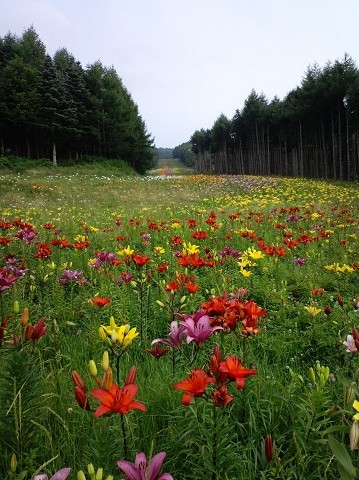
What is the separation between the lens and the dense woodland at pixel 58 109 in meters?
32.6

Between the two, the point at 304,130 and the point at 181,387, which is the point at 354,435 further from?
the point at 304,130

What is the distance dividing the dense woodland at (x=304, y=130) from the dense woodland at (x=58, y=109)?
18.0 m

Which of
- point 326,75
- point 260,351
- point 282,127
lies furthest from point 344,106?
point 260,351

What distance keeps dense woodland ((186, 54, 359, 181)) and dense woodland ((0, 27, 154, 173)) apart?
59.0 ft

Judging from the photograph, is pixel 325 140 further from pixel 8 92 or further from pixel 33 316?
pixel 33 316

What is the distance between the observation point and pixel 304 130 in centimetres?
3975

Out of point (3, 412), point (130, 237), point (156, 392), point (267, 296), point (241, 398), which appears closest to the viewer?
point (3, 412)

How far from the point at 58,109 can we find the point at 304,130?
91.8ft

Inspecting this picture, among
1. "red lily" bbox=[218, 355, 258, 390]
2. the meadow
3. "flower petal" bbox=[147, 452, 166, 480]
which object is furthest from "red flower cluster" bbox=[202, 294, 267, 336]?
"flower petal" bbox=[147, 452, 166, 480]

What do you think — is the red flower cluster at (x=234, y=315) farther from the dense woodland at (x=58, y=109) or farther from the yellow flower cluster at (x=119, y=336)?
the dense woodland at (x=58, y=109)

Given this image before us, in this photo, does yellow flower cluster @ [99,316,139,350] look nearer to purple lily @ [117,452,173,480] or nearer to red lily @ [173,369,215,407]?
red lily @ [173,369,215,407]

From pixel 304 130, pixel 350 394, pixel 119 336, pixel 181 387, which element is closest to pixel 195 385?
pixel 181 387

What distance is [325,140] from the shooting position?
120 feet

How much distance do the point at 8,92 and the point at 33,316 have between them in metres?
37.3
